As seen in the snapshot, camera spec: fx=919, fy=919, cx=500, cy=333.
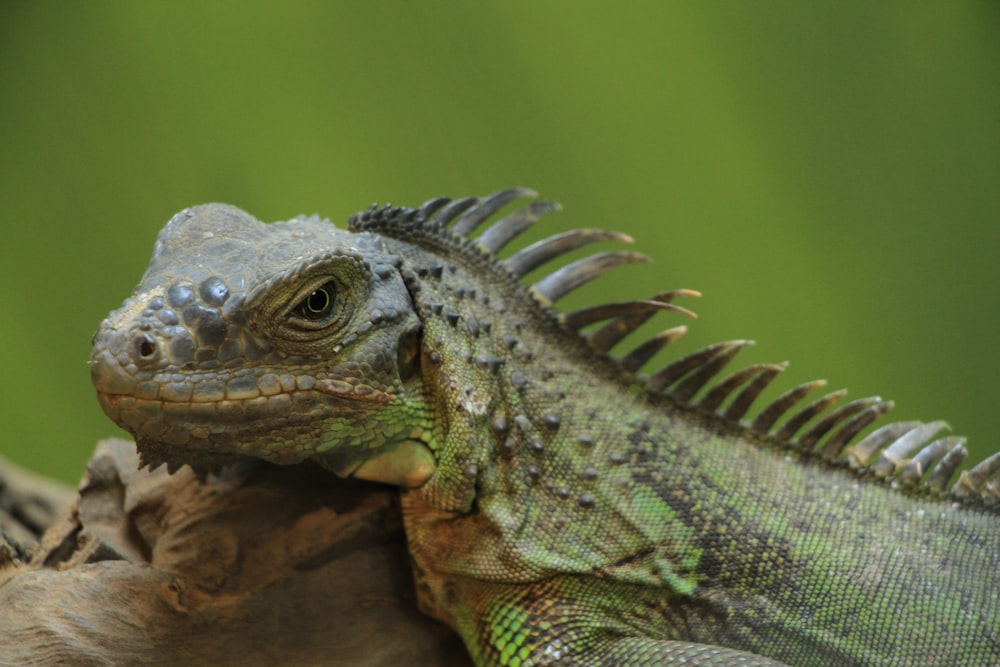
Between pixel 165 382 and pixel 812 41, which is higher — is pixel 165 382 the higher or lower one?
the lower one

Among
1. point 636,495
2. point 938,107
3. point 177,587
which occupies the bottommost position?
point 177,587

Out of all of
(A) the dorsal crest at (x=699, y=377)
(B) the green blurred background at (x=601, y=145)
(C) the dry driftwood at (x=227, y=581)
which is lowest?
(C) the dry driftwood at (x=227, y=581)

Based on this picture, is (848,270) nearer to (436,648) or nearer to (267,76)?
(436,648)

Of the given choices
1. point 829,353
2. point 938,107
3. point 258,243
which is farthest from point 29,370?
point 938,107

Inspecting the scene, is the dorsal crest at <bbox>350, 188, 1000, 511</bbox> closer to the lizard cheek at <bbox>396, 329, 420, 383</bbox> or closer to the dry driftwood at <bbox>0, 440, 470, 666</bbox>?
the lizard cheek at <bbox>396, 329, 420, 383</bbox>

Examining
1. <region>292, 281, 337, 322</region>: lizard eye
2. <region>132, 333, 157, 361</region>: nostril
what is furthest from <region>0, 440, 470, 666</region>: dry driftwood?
<region>132, 333, 157, 361</region>: nostril

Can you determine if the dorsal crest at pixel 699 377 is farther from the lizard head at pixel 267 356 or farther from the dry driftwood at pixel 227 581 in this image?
the dry driftwood at pixel 227 581

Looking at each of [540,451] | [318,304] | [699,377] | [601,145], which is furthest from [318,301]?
[601,145]

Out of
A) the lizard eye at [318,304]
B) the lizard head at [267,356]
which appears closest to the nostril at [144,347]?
the lizard head at [267,356]
